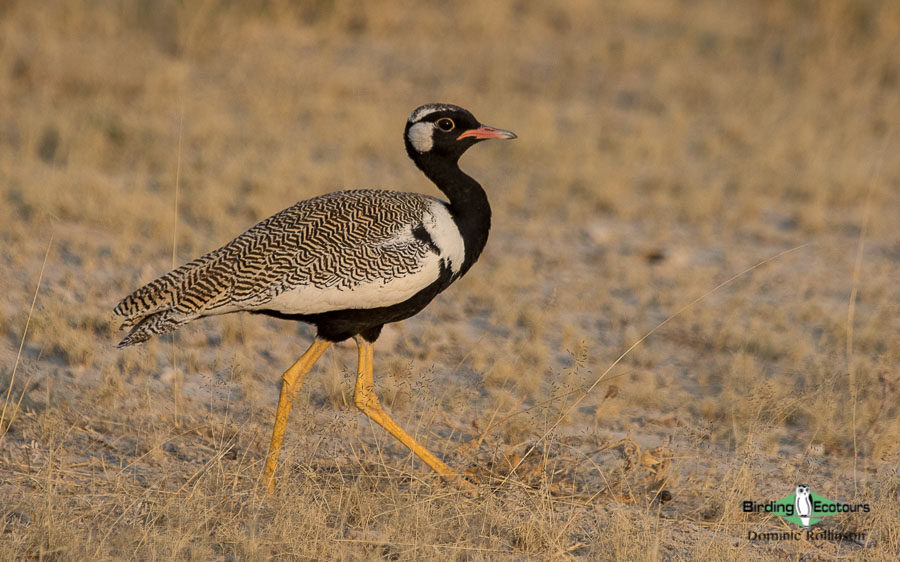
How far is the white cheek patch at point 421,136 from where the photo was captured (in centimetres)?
493

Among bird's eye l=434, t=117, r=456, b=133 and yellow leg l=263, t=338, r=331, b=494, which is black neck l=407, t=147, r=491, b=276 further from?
yellow leg l=263, t=338, r=331, b=494

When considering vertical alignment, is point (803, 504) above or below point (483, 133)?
below

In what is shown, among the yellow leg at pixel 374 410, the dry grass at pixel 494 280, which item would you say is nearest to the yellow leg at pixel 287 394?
the dry grass at pixel 494 280

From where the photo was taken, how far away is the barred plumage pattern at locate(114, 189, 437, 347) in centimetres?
438

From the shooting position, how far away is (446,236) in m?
4.59

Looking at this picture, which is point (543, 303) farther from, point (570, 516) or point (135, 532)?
point (135, 532)

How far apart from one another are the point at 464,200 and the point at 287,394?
113 cm

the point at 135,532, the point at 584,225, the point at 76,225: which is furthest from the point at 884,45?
the point at 135,532

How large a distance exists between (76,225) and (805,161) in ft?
19.7

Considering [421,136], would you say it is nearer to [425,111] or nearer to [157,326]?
[425,111]

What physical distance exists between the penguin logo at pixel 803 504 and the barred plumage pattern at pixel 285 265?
1820 millimetres

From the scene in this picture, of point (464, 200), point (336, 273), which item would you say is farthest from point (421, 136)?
point (336, 273)

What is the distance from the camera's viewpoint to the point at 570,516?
431cm

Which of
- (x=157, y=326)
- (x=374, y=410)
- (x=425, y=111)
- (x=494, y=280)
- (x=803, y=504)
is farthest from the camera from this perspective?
(x=494, y=280)
